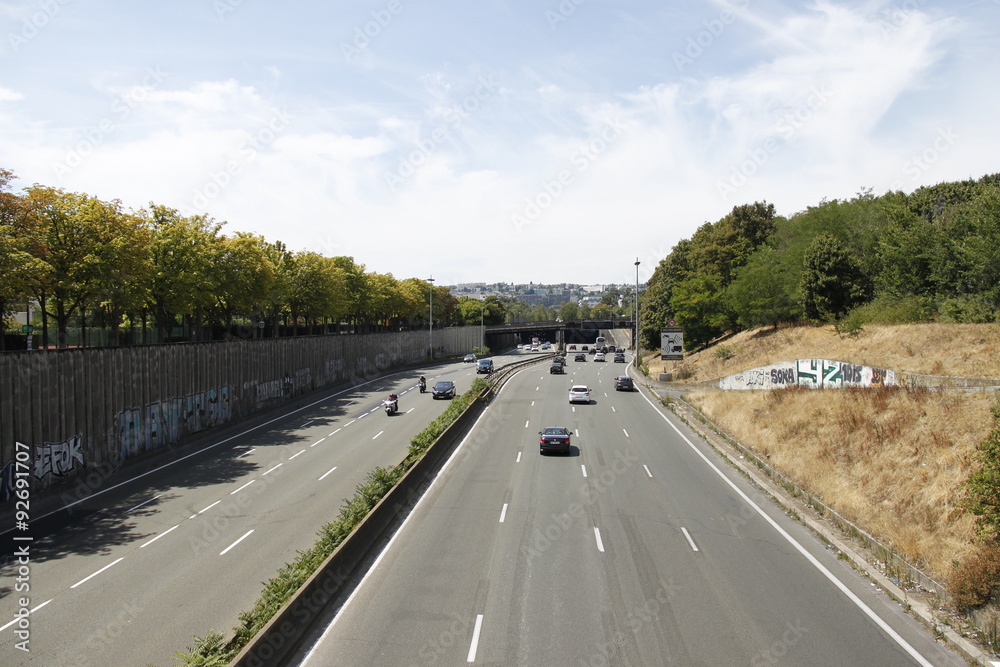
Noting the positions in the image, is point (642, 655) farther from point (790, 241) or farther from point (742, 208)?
point (742, 208)

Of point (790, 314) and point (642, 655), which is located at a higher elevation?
point (790, 314)

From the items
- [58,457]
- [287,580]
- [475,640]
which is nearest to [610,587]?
[475,640]

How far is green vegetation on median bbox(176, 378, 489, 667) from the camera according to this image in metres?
9.62

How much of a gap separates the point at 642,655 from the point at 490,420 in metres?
29.0

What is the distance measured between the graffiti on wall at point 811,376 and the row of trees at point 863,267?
8.73 m

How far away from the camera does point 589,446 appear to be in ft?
100

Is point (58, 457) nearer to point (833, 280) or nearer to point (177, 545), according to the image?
point (177, 545)

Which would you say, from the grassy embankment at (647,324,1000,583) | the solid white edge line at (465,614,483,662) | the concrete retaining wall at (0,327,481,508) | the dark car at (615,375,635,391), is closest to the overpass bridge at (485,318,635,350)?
the dark car at (615,375,635,391)

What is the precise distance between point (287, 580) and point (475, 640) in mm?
4369

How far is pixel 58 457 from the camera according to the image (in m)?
23.8

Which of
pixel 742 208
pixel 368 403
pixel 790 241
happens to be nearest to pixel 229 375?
pixel 368 403

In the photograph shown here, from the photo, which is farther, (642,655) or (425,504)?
(425,504)

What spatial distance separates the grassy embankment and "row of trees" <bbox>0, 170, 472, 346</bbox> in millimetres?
31409

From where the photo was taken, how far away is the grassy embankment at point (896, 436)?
15.5 meters
